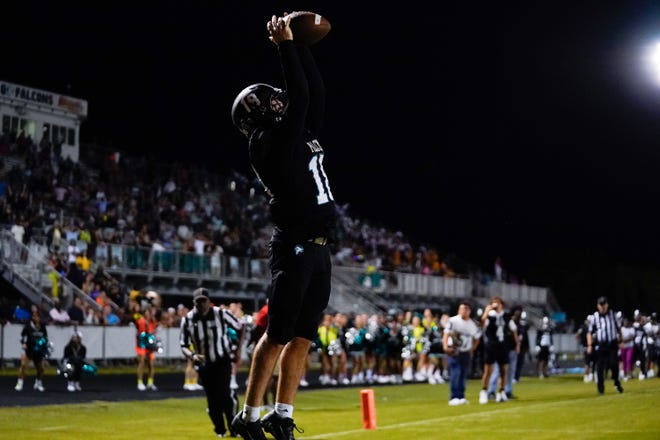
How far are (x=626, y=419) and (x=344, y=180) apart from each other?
62072 millimetres

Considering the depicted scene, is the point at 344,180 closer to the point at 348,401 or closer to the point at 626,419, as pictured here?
the point at 348,401

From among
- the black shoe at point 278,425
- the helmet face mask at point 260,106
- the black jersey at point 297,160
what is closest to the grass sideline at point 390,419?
the black shoe at point 278,425

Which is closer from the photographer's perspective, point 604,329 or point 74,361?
point 604,329

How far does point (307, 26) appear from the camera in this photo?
759cm

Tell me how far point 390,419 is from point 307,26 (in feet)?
36.5

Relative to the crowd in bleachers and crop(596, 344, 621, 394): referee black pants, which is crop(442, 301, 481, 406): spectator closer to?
crop(596, 344, 621, 394): referee black pants

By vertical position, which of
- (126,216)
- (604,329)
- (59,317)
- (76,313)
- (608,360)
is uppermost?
(126,216)

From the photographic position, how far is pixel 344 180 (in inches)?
2995

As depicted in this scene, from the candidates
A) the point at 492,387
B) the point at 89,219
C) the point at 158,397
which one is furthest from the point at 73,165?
the point at 492,387

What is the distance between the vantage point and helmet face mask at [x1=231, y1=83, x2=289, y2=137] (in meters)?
7.52

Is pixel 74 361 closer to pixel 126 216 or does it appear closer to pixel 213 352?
pixel 213 352

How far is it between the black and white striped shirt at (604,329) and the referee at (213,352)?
11574mm

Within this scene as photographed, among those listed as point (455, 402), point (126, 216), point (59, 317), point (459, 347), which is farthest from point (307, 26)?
point (126, 216)

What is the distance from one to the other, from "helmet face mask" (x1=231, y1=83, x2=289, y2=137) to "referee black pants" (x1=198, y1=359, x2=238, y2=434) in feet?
27.1
